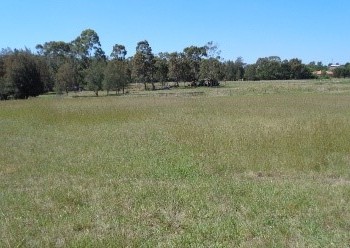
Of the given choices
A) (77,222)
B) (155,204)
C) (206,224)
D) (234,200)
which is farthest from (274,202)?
(77,222)

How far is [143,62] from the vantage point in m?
93.2

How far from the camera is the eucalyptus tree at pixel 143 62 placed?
92938mm

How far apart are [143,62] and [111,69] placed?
2139 centimetres

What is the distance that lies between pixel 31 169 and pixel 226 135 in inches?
298

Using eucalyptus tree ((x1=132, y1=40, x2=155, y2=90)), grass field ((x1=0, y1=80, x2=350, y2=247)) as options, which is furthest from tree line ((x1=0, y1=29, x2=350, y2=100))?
grass field ((x1=0, y1=80, x2=350, y2=247))

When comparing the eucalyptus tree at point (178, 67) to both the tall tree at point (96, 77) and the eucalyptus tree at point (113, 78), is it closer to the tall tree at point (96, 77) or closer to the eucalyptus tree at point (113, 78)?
the eucalyptus tree at point (113, 78)

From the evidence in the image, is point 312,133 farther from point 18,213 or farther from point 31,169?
point 18,213

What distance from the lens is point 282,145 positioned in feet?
43.1

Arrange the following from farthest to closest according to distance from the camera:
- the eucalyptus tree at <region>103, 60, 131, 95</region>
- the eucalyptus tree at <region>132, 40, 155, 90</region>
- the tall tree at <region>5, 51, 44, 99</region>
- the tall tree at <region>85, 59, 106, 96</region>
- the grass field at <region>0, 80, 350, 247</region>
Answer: the eucalyptus tree at <region>132, 40, 155, 90</region>, the tall tree at <region>85, 59, 106, 96</region>, the eucalyptus tree at <region>103, 60, 131, 95</region>, the tall tree at <region>5, 51, 44, 99</region>, the grass field at <region>0, 80, 350, 247</region>

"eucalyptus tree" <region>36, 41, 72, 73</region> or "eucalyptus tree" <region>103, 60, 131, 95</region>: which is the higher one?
"eucalyptus tree" <region>36, 41, 72, 73</region>

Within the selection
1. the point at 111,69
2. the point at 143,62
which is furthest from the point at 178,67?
the point at 111,69

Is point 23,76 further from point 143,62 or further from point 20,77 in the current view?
point 143,62

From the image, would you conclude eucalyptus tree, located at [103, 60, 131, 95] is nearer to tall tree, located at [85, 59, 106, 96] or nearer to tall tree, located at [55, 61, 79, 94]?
tall tree, located at [85, 59, 106, 96]

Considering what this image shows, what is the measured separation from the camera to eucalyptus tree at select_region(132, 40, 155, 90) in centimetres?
9294
